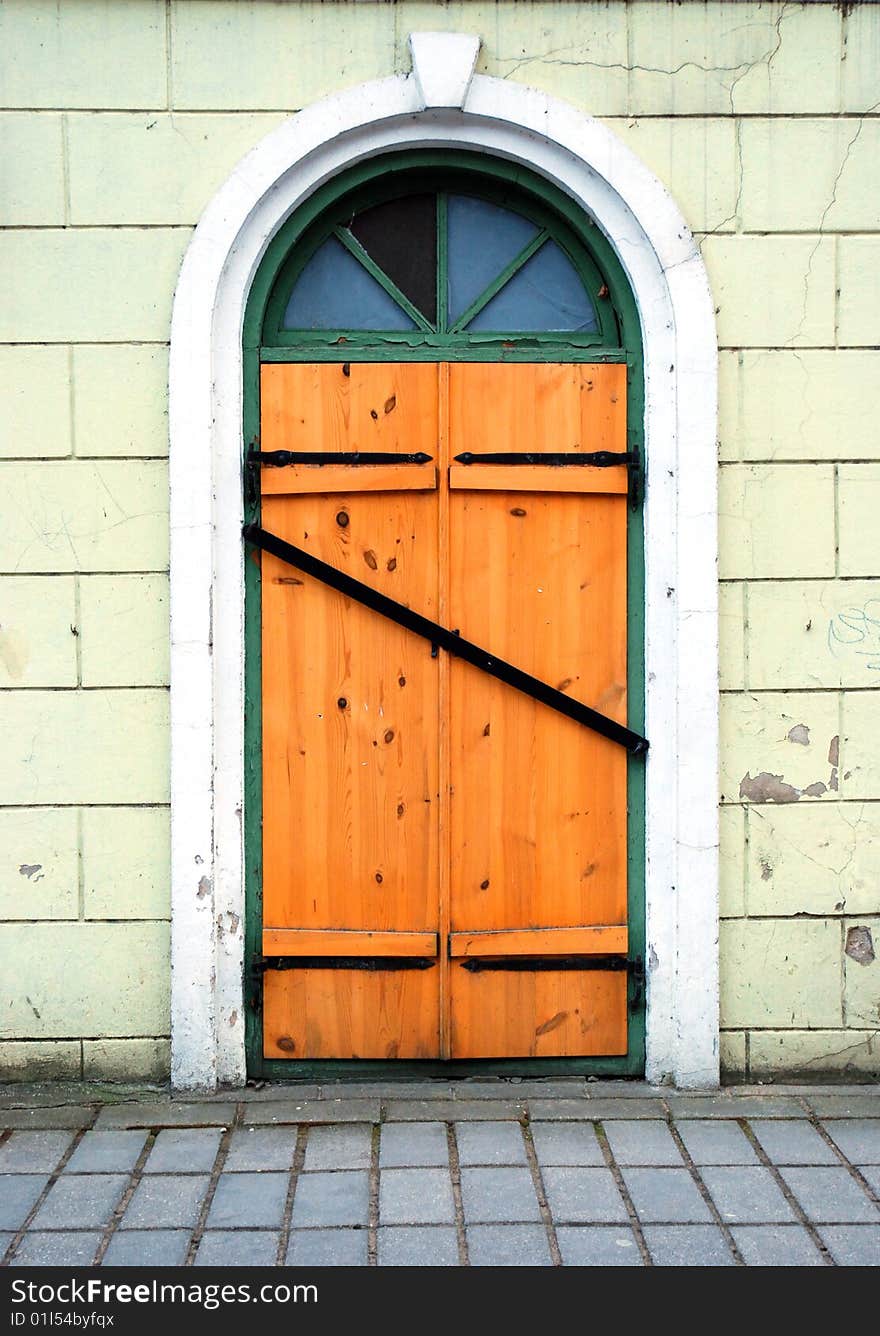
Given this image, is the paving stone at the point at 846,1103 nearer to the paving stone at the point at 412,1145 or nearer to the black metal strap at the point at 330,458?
the paving stone at the point at 412,1145

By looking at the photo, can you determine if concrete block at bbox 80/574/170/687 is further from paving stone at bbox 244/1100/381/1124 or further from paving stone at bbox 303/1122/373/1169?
paving stone at bbox 303/1122/373/1169

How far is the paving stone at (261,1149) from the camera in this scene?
12.2 ft

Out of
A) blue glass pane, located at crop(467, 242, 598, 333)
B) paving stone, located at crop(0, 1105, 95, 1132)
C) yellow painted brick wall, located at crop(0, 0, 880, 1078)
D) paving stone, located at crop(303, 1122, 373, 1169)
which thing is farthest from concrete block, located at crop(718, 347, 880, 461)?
paving stone, located at crop(0, 1105, 95, 1132)

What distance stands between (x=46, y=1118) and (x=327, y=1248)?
1.29 m

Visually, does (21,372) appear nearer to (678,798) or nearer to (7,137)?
(7,137)

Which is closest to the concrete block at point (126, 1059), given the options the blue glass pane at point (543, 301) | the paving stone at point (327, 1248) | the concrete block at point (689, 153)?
the paving stone at point (327, 1248)

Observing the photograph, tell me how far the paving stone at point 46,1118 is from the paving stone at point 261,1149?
0.52 meters

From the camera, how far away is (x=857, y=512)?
4270mm

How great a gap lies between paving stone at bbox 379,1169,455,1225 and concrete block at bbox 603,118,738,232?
3078 mm

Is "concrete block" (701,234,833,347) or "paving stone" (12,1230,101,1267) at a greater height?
"concrete block" (701,234,833,347)

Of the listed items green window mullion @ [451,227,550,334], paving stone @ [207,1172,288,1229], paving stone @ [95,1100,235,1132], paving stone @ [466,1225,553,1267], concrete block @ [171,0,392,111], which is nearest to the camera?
paving stone @ [466,1225,553,1267]

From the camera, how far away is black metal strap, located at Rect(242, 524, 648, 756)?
4258mm

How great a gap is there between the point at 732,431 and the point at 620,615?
28.0 inches
